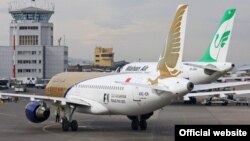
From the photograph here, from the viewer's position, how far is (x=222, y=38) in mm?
55156

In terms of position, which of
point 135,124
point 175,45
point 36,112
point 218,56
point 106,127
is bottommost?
point 106,127

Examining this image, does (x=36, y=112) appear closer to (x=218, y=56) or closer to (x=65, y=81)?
(x=65, y=81)

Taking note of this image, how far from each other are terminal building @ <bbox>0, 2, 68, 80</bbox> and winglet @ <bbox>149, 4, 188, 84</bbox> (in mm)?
120182

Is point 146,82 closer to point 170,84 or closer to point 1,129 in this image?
point 170,84

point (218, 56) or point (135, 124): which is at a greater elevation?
point (218, 56)

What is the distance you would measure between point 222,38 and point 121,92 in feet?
85.2

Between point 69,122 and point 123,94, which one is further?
point 69,122

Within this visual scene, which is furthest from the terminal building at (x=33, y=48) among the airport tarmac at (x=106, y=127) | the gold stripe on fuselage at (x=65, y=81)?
the gold stripe on fuselage at (x=65, y=81)

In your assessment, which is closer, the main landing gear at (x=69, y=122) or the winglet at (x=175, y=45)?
the winglet at (x=175, y=45)

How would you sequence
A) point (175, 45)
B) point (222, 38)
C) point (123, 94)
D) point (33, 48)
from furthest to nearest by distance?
point (33, 48), point (222, 38), point (123, 94), point (175, 45)

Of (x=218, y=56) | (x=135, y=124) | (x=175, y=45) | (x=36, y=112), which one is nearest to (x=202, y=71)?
(x=218, y=56)

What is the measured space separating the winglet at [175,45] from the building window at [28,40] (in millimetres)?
126707

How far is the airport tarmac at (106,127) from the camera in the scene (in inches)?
1224

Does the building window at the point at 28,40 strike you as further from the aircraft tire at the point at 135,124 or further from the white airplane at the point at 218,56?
the aircraft tire at the point at 135,124
